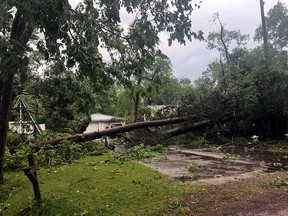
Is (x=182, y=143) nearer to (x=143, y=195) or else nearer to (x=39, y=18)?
(x=143, y=195)

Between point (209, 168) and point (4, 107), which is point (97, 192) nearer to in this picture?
point (4, 107)

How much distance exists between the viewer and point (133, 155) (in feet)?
36.9

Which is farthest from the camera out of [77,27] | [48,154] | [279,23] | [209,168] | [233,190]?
[279,23]

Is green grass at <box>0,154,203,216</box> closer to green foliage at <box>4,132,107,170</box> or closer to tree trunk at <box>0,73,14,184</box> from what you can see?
tree trunk at <box>0,73,14,184</box>

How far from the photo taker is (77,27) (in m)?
4.05

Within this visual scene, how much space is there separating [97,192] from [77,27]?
3.40 m

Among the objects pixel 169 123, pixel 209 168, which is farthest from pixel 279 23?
pixel 209 168

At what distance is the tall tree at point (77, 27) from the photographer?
328 cm

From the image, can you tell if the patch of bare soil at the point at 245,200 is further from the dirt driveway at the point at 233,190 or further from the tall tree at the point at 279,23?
the tall tree at the point at 279,23

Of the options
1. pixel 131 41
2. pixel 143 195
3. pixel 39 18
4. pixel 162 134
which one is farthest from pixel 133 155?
pixel 39 18

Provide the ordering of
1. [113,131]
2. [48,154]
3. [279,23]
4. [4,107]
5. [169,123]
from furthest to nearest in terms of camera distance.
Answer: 1. [279,23]
2. [169,123]
3. [113,131]
4. [48,154]
5. [4,107]

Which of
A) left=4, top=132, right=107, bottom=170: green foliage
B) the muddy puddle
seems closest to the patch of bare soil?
the muddy puddle

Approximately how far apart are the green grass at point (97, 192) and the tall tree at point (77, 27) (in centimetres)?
215

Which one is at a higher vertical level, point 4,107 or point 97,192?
point 4,107
